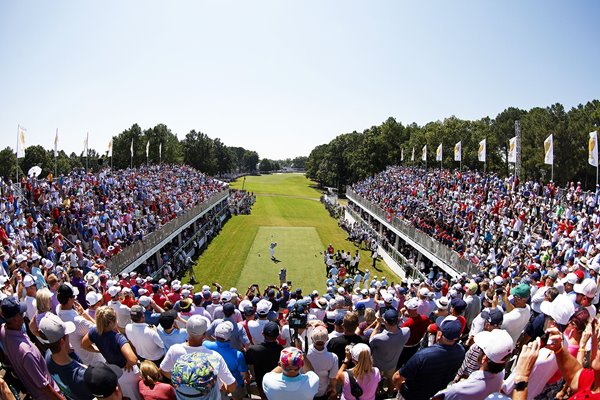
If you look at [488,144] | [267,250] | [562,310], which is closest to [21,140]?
[267,250]

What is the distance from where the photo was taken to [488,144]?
2662 inches

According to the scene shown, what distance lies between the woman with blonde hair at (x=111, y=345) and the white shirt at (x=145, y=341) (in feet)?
1.74

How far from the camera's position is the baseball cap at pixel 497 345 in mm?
3812

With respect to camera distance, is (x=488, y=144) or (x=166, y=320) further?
(x=488, y=144)

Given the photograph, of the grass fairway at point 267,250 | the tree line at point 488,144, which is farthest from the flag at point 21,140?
the tree line at point 488,144

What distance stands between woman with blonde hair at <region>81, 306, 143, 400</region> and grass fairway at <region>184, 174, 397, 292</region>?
1865 cm

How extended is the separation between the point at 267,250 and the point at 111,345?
2833 cm

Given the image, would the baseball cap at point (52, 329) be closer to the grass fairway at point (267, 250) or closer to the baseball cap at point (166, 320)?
the baseball cap at point (166, 320)

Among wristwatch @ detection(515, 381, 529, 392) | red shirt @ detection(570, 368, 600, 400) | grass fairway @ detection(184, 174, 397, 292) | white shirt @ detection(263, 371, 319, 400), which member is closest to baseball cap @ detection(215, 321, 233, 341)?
white shirt @ detection(263, 371, 319, 400)

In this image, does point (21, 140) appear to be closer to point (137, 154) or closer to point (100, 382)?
point (100, 382)

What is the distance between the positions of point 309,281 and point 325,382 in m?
20.2

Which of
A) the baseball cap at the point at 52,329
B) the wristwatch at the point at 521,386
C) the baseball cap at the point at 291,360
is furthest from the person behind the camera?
the baseball cap at the point at 291,360

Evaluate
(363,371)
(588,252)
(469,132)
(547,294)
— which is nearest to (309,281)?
(588,252)

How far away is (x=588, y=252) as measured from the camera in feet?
49.6
